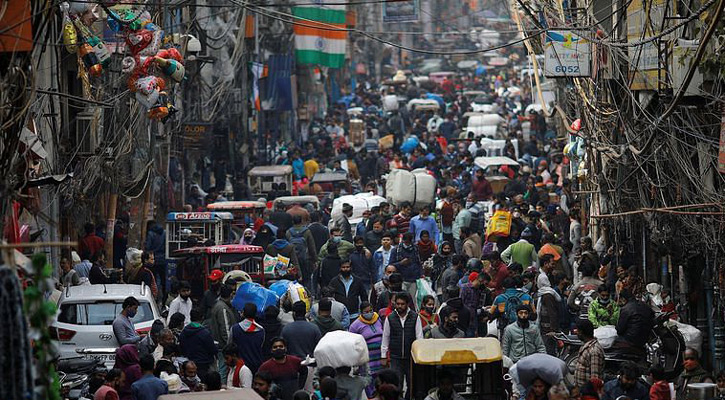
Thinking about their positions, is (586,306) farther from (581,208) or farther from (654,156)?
(581,208)

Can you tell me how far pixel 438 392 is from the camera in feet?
40.3

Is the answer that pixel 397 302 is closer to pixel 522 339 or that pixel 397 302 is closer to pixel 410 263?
pixel 522 339

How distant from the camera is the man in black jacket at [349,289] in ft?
58.4

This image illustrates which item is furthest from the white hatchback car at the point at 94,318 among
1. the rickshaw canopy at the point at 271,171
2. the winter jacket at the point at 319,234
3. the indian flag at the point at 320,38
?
the indian flag at the point at 320,38

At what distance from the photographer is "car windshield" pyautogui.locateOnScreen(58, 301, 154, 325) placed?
649 inches

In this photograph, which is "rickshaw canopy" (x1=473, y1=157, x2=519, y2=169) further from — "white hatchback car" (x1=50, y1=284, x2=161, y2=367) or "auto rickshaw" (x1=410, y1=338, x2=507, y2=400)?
"auto rickshaw" (x1=410, y1=338, x2=507, y2=400)

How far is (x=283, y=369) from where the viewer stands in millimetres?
13594

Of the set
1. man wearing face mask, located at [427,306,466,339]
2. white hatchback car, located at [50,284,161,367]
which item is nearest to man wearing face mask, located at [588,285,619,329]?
man wearing face mask, located at [427,306,466,339]

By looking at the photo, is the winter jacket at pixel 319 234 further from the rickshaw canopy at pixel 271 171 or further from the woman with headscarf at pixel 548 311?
the rickshaw canopy at pixel 271 171

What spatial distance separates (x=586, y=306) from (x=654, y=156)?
205 cm

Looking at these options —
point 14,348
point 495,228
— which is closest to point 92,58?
point 495,228

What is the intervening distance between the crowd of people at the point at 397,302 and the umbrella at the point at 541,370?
0.29 ft

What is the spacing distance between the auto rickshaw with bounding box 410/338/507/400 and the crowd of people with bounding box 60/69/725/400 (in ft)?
1.93

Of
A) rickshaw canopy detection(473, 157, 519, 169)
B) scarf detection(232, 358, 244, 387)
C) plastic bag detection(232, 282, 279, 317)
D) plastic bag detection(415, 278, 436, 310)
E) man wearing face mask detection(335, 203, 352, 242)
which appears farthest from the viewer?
rickshaw canopy detection(473, 157, 519, 169)
